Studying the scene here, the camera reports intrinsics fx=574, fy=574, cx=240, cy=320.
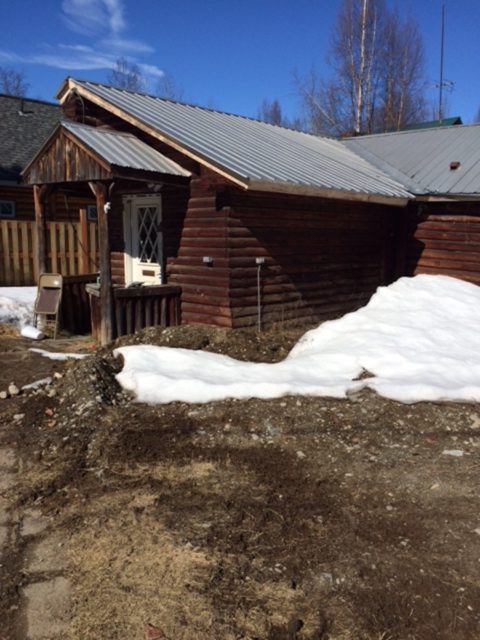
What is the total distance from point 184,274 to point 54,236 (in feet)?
15.1

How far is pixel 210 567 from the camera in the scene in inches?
128

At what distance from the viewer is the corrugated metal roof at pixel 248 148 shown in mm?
8781

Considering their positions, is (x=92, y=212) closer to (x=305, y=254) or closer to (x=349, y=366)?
(x=305, y=254)

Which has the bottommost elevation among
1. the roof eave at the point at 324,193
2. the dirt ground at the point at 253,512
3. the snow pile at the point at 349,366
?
the dirt ground at the point at 253,512

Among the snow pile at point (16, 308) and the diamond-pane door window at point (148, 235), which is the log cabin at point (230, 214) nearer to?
the diamond-pane door window at point (148, 235)

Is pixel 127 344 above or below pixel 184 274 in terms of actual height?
below

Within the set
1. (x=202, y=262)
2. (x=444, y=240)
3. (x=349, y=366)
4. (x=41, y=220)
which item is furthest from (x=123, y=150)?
(x=444, y=240)

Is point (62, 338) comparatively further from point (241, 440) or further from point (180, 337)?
point (241, 440)

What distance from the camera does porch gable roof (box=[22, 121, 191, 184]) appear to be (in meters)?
8.38

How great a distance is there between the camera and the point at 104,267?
8.62 metres

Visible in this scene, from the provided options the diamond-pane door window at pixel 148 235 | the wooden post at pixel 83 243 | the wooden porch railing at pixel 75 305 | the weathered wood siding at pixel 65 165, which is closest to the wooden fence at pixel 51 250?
the wooden post at pixel 83 243

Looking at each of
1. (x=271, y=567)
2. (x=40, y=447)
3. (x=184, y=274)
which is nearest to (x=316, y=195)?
(x=184, y=274)

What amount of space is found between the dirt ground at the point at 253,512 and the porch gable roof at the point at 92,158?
3.27 meters

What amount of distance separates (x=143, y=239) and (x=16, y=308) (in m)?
2.71
